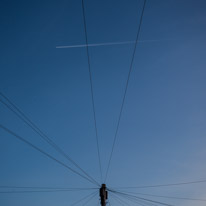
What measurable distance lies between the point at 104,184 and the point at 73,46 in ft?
36.6

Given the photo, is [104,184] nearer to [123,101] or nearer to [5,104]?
[123,101]

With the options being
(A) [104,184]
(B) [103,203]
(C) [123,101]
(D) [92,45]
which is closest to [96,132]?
(C) [123,101]

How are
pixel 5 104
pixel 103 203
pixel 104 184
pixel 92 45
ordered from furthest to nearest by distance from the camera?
1. pixel 104 184
2. pixel 103 203
3. pixel 92 45
4. pixel 5 104

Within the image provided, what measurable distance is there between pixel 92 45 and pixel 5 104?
6.16 m

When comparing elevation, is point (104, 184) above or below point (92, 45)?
below

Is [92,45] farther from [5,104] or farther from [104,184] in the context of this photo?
[104,184]

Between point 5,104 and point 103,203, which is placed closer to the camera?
point 5,104

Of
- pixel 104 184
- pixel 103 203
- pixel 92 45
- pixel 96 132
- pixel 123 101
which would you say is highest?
pixel 92 45

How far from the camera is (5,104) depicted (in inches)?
332

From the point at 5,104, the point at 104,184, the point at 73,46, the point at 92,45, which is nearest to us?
the point at 5,104

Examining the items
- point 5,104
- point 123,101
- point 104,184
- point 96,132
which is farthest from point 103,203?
point 5,104

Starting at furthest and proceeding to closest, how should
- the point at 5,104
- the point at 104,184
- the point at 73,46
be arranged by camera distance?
the point at 104,184
the point at 73,46
the point at 5,104

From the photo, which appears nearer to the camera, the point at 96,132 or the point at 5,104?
the point at 5,104

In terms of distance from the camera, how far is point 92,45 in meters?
11.0
